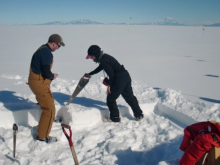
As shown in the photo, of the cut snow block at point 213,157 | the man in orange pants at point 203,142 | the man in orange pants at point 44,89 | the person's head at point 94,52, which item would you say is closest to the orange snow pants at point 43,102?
the man in orange pants at point 44,89

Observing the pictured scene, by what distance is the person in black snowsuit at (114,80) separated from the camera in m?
4.03

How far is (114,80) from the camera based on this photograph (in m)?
4.22

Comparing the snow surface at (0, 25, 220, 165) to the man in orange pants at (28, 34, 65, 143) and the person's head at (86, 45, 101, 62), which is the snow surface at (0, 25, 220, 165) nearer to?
the man in orange pants at (28, 34, 65, 143)

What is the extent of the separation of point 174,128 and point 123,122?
3.11 feet

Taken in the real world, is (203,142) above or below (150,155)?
above

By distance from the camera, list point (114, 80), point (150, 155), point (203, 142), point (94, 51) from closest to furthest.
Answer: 1. point (203, 142)
2. point (150, 155)
3. point (94, 51)
4. point (114, 80)

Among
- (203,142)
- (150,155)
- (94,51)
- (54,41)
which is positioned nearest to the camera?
(203,142)

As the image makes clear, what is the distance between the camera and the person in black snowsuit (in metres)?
4.03

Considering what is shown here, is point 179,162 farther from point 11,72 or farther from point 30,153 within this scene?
point 11,72

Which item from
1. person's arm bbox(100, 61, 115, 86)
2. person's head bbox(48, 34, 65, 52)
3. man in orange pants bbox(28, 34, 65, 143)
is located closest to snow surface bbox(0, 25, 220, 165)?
man in orange pants bbox(28, 34, 65, 143)

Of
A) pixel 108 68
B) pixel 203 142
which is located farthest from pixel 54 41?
pixel 203 142

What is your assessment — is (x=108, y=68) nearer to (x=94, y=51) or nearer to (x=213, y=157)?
(x=94, y=51)

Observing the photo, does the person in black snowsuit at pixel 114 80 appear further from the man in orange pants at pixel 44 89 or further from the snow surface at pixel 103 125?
the man in orange pants at pixel 44 89

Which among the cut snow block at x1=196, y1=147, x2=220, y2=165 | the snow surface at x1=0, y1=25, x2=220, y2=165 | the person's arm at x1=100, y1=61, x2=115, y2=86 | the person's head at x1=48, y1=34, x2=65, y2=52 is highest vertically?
the person's head at x1=48, y1=34, x2=65, y2=52
